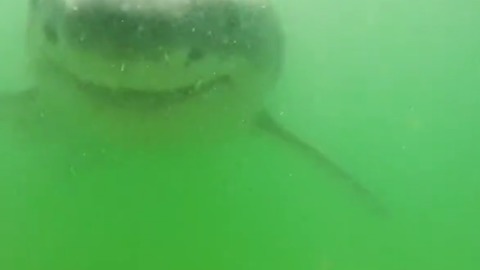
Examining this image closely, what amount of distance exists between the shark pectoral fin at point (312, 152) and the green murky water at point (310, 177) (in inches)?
0.6

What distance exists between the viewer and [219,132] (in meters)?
1.35

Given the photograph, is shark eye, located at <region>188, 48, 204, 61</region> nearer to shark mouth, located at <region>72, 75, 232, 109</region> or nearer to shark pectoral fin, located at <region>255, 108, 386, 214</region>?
shark mouth, located at <region>72, 75, 232, 109</region>

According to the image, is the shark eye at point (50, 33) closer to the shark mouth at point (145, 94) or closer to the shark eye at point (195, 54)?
the shark mouth at point (145, 94)

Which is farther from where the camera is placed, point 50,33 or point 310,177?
point 310,177

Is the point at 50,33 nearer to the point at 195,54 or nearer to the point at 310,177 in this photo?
the point at 195,54

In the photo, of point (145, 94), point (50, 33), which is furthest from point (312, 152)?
point (50, 33)

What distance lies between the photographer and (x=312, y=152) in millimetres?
1452

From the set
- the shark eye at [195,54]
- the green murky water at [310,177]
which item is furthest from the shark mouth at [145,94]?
the green murky water at [310,177]

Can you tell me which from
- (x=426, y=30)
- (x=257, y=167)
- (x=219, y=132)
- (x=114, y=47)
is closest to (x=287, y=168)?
(x=257, y=167)

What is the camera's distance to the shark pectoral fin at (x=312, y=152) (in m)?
1.41

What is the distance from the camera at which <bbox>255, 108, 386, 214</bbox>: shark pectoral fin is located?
4.61ft

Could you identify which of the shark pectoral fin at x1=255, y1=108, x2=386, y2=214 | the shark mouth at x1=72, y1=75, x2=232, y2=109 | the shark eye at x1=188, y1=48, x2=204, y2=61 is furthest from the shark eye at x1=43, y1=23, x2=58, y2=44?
the shark pectoral fin at x1=255, y1=108, x2=386, y2=214

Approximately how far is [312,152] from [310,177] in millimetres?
40

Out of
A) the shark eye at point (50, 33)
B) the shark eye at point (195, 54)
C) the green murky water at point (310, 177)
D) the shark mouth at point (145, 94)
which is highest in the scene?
the shark eye at point (50, 33)
